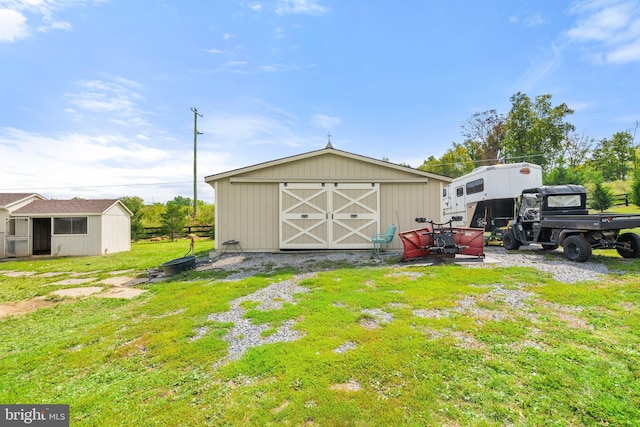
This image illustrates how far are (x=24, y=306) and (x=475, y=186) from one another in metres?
15.2

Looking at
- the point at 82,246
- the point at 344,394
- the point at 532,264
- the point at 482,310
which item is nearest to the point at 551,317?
the point at 482,310

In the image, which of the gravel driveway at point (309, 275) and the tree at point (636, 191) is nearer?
the gravel driveway at point (309, 275)

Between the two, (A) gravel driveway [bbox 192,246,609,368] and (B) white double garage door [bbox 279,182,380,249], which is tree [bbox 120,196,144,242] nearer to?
(A) gravel driveway [bbox 192,246,609,368]

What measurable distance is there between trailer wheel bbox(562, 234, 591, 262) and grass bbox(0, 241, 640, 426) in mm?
2272

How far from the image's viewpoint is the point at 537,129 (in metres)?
26.7

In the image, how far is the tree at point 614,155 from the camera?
94.7 ft

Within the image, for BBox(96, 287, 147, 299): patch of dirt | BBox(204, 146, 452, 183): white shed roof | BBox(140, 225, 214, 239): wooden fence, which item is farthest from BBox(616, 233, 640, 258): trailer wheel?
BBox(140, 225, 214, 239): wooden fence

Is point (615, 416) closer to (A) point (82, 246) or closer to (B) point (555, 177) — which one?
(A) point (82, 246)

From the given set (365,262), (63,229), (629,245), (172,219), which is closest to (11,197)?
(63,229)

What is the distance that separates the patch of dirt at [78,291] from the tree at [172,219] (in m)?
13.2

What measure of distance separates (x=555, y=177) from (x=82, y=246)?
27.5m

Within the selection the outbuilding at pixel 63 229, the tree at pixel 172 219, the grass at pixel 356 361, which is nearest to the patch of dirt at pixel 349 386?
the grass at pixel 356 361

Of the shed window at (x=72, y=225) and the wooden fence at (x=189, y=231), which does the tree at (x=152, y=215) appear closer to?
the wooden fence at (x=189, y=231)

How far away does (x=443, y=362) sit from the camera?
2.38 m
